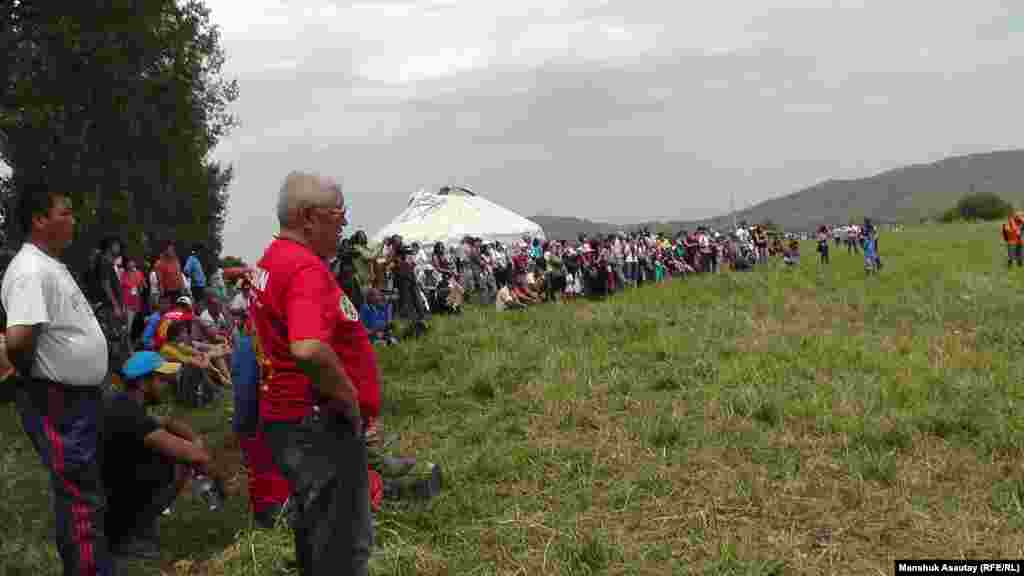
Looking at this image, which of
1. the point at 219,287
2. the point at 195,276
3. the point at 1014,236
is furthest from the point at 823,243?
the point at 195,276

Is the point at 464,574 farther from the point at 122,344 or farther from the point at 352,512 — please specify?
the point at 122,344

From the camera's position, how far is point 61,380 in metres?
3.19

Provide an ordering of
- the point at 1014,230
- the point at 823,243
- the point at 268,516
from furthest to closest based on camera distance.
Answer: the point at 823,243, the point at 1014,230, the point at 268,516

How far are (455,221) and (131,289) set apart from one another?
12488 millimetres

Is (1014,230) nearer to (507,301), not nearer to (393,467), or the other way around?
(507,301)

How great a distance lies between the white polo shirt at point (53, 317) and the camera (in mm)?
3109

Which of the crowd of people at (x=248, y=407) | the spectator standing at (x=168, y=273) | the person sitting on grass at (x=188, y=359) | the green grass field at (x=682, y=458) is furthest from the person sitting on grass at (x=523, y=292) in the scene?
the crowd of people at (x=248, y=407)

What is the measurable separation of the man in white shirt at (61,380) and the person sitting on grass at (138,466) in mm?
293

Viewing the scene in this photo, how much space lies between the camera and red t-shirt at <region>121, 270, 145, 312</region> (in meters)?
10.5

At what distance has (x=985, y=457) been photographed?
16.4 feet

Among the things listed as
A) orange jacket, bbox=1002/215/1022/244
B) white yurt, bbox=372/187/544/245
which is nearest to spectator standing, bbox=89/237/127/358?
white yurt, bbox=372/187/544/245

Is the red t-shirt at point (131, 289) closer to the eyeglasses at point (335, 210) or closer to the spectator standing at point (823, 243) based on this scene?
the eyeglasses at point (335, 210)

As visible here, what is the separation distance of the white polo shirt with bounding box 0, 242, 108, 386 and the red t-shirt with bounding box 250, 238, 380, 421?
2.72ft

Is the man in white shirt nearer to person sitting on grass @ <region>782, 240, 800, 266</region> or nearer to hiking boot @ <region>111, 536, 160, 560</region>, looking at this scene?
hiking boot @ <region>111, 536, 160, 560</region>
